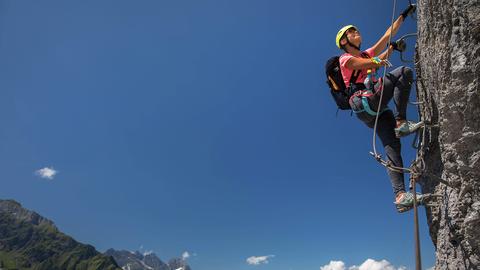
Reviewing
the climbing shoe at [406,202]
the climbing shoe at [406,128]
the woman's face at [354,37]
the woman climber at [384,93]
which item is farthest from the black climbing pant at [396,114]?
the woman's face at [354,37]

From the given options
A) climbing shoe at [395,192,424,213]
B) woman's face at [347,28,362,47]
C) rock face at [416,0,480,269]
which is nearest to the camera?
rock face at [416,0,480,269]

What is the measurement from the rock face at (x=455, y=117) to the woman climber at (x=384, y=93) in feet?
1.57

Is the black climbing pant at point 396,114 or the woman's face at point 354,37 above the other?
the woman's face at point 354,37

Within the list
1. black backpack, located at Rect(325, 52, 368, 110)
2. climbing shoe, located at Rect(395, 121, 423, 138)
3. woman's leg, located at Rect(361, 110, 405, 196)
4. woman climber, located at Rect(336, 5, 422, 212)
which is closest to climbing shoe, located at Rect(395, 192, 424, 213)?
woman climber, located at Rect(336, 5, 422, 212)

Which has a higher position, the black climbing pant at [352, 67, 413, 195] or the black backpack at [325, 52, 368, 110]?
the black backpack at [325, 52, 368, 110]

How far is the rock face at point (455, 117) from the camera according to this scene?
5113 millimetres

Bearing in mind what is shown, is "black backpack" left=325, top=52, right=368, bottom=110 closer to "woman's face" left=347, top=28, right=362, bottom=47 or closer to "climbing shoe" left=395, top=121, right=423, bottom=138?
"woman's face" left=347, top=28, right=362, bottom=47

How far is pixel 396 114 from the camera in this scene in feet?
21.6

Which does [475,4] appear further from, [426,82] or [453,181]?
[453,181]

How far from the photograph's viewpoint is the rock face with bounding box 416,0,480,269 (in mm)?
5113

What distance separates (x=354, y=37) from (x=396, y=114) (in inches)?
73.3

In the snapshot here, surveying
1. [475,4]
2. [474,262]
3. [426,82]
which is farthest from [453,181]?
[475,4]

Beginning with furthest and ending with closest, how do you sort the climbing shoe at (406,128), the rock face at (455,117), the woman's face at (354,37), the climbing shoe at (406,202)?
the woman's face at (354,37), the climbing shoe at (406,128), the climbing shoe at (406,202), the rock face at (455,117)

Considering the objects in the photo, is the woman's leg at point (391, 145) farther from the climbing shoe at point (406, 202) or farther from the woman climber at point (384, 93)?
the climbing shoe at point (406, 202)
